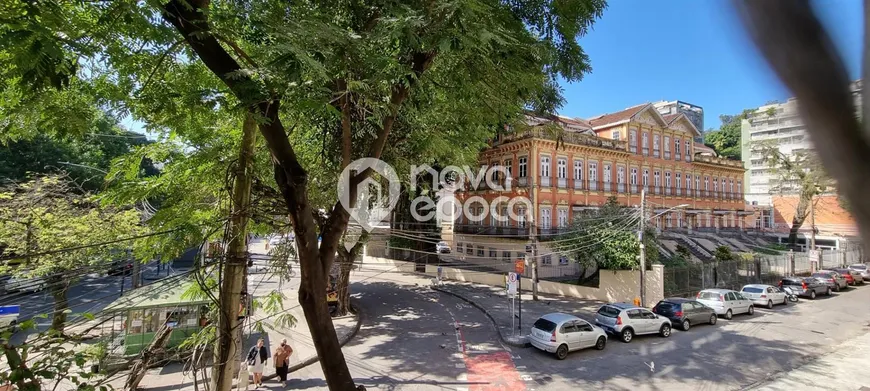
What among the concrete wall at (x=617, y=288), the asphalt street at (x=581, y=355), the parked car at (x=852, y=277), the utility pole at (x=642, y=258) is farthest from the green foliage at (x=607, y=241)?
the parked car at (x=852, y=277)

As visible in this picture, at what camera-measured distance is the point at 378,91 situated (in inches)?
257

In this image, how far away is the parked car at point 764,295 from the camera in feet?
66.2

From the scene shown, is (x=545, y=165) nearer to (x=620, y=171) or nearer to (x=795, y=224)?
(x=620, y=171)

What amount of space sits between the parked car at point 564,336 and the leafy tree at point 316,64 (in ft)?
26.5

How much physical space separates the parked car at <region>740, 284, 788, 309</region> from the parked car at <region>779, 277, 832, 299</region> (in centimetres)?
300

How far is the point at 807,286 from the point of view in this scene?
22906 mm

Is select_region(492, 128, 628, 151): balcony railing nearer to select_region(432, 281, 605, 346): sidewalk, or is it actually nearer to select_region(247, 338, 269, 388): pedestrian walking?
select_region(432, 281, 605, 346): sidewalk

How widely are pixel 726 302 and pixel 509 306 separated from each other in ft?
30.8

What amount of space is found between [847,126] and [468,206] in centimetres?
3160

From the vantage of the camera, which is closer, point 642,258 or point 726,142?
point 642,258

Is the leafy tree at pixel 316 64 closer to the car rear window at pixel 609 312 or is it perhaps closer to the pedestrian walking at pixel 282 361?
the pedestrian walking at pixel 282 361

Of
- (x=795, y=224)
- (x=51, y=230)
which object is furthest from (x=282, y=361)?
(x=795, y=224)

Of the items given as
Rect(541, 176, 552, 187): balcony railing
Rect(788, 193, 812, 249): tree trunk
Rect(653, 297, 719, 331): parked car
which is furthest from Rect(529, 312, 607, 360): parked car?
Rect(788, 193, 812, 249): tree trunk

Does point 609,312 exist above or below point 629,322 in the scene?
above
